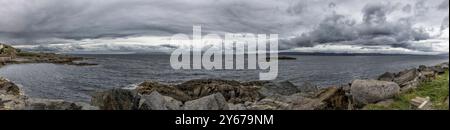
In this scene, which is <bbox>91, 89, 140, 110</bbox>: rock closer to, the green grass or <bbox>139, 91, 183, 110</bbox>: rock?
<bbox>139, 91, 183, 110</bbox>: rock

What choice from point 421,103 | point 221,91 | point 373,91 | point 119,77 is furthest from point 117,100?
point 119,77

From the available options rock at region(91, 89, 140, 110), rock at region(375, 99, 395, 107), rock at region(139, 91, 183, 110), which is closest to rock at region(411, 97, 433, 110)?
rock at region(375, 99, 395, 107)

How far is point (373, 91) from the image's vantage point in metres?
10.3

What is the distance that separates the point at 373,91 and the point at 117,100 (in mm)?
5347

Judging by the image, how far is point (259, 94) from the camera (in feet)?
63.4

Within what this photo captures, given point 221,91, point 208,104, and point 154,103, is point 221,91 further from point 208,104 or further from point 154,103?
point 208,104

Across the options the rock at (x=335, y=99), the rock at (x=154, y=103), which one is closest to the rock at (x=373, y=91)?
the rock at (x=335, y=99)

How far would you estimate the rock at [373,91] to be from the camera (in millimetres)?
10117

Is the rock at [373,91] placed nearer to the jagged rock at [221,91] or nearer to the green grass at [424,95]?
the green grass at [424,95]

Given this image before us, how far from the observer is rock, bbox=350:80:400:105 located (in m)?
10.1

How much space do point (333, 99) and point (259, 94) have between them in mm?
9562
